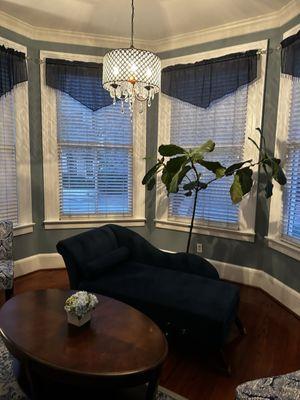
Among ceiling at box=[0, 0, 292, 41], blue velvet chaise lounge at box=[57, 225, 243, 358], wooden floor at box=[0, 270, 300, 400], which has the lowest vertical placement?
wooden floor at box=[0, 270, 300, 400]

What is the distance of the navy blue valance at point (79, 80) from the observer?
344 cm

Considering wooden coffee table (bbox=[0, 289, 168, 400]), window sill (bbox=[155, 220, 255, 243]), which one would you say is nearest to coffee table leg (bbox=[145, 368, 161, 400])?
wooden coffee table (bbox=[0, 289, 168, 400])

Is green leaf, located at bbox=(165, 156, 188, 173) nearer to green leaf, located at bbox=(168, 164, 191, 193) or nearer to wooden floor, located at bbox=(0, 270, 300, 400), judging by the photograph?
green leaf, located at bbox=(168, 164, 191, 193)

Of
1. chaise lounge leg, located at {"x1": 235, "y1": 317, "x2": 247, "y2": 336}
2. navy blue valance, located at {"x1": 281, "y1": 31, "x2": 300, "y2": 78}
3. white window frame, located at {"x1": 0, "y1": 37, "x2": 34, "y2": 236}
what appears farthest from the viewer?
white window frame, located at {"x1": 0, "y1": 37, "x2": 34, "y2": 236}

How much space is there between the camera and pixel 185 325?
2051 mm

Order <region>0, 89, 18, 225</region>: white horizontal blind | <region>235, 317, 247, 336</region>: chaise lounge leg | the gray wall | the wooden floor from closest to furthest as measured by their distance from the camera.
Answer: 1. the wooden floor
2. <region>235, 317, 247, 336</region>: chaise lounge leg
3. the gray wall
4. <region>0, 89, 18, 225</region>: white horizontal blind

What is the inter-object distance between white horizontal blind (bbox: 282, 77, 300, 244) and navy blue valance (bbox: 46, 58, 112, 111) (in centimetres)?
208

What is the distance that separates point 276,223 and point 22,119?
3.00m

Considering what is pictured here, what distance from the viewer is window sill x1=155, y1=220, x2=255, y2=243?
3.30 m

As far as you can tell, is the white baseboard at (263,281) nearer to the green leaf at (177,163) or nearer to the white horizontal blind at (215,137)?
the white horizontal blind at (215,137)

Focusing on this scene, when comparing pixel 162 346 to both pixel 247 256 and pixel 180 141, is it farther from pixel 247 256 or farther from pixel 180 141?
pixel 180 141

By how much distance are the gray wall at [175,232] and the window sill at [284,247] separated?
7 cm

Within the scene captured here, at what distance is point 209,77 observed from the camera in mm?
3344

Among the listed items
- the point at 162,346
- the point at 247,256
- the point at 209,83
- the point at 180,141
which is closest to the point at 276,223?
the point at 247,256
